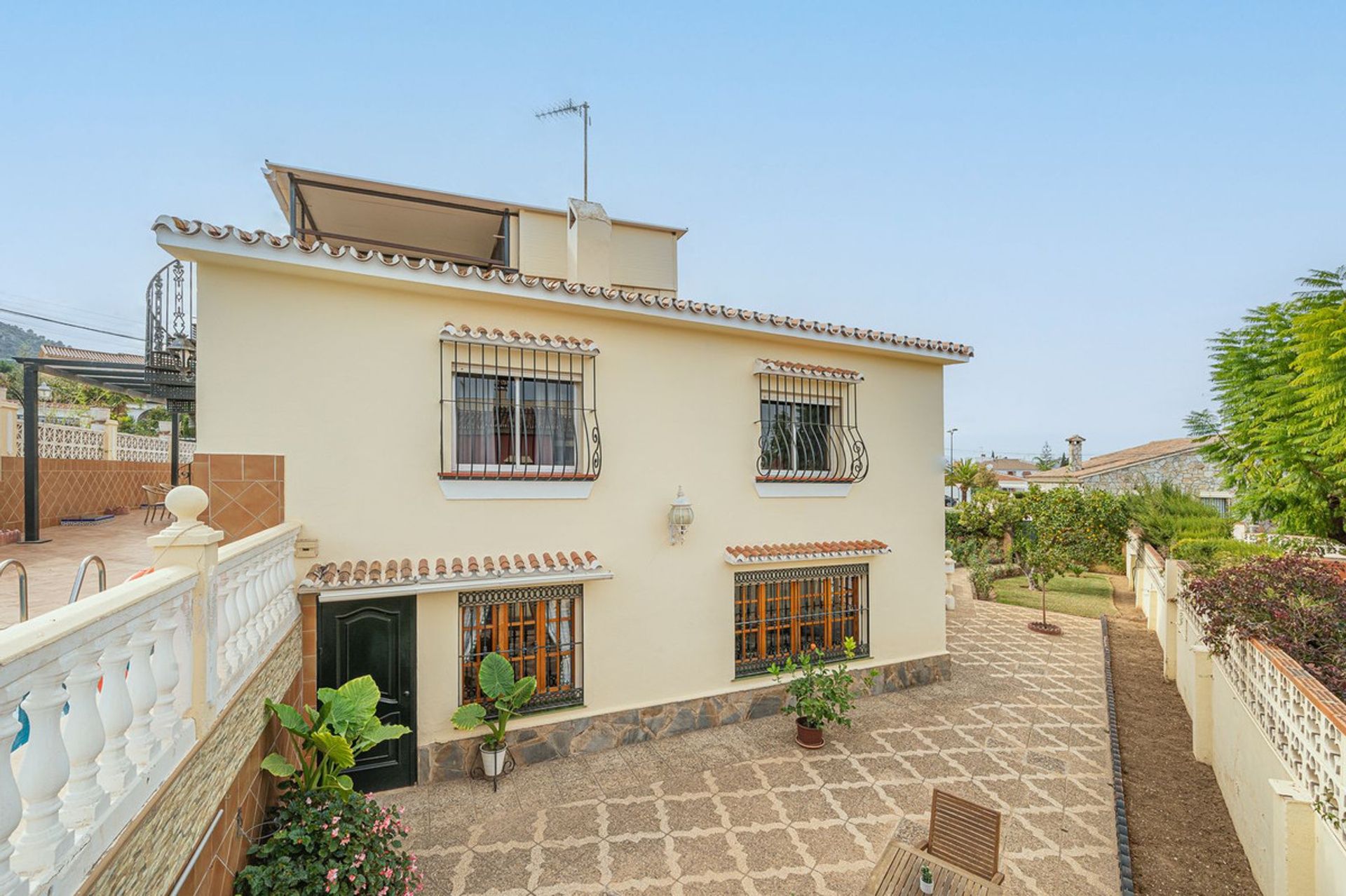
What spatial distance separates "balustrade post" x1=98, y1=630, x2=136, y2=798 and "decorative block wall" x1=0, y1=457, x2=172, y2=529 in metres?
11.1

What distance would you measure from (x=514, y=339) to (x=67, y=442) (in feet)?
39.0

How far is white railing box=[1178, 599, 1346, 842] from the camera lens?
177 inches

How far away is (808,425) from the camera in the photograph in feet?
33.2

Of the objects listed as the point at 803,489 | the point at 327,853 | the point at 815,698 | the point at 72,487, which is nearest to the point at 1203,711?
the point at 815,698

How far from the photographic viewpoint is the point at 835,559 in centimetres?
986

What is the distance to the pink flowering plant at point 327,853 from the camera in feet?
13.4

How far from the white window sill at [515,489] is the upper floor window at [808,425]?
10.5 ft

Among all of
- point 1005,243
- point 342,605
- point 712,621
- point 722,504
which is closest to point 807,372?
point 722,504

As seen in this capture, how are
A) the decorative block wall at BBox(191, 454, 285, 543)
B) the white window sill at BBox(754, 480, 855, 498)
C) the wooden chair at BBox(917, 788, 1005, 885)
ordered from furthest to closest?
1. the white window sill at BBox(754, 480, 855, 498)
2. the decorative block wall at BBox(191, 454, 285, 543)
3. the wooden chair at BBox(917, 788, 1005, 885)

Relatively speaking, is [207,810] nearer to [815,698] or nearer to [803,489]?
[815,698]

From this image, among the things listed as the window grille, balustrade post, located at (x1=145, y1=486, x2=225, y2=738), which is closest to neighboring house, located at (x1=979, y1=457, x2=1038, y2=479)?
the window grille

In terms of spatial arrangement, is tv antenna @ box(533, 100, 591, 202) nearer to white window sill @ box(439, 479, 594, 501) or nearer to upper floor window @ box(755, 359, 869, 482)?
upper floor window @ box(755, 359, 869, 482)

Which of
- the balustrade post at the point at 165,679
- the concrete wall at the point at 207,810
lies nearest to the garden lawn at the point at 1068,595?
the concrete wall at the point at 207,810

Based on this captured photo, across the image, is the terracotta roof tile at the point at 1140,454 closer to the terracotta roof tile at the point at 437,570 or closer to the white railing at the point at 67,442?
the terracotta roof tile at the point at 437,570
